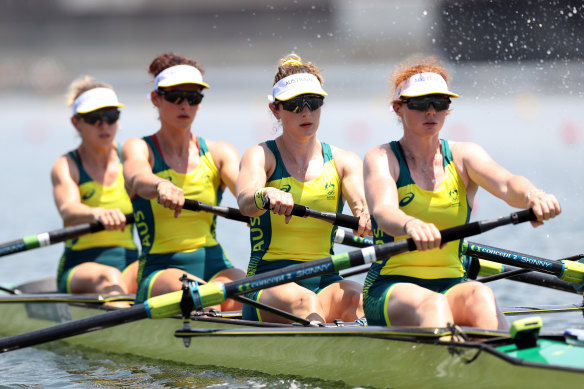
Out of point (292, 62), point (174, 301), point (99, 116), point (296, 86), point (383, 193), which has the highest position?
point (99, 116)

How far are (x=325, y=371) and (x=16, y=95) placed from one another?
1436 inches

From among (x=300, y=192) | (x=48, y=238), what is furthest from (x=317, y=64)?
(x=300, y=192)

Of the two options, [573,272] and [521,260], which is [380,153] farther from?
[573,272]

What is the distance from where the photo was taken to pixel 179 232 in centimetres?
620

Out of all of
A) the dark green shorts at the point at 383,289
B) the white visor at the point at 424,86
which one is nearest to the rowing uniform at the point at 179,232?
the dark green shorts at the point at 383,289

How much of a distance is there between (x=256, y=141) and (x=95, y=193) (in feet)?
53.5

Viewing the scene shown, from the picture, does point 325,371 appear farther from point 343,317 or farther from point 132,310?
point 132,310

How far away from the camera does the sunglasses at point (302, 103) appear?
529cm

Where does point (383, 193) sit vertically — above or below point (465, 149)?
Answer: below

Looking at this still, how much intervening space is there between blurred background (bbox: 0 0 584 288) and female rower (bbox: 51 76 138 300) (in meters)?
1.98

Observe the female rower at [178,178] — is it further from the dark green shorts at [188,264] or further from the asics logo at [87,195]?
the asics logo at [87,195]

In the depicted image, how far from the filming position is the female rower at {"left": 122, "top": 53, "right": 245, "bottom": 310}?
20.1ft

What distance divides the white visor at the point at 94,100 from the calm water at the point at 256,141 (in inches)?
54.4

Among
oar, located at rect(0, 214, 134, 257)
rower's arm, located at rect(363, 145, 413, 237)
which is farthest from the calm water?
rower's arm, located at rect(363, 145, 413, 237)
